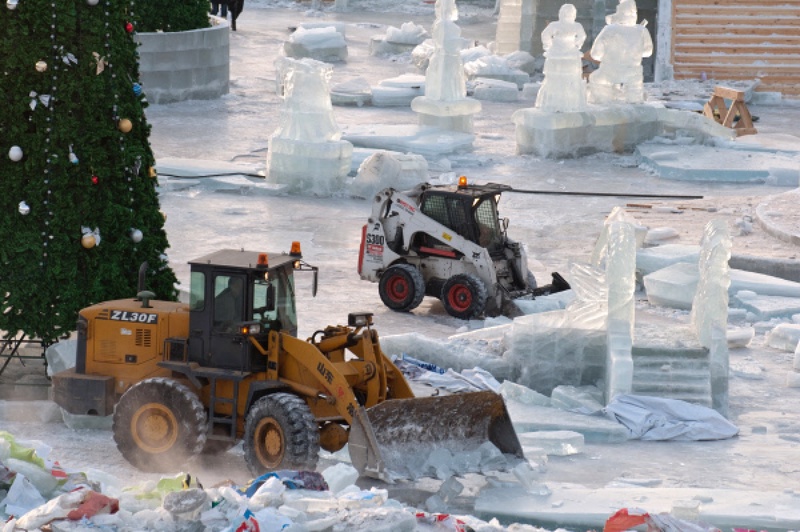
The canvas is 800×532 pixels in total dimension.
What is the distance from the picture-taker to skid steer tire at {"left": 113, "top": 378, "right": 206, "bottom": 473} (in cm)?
1055

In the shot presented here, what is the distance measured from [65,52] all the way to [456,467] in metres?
4.52

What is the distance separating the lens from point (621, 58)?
2634cm

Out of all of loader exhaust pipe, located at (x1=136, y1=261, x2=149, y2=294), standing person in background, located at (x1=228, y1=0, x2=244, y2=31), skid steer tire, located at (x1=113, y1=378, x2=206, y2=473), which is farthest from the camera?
standing person in background, located at (x1=228, y1=0, x2=244, y2=31)

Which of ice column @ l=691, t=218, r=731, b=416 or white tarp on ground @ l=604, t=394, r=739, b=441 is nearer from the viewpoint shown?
white tarp on ground @ l=604, t=394, r=739, b=441

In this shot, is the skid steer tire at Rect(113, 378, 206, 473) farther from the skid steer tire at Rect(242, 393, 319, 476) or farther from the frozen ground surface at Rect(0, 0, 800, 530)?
the skid steer tire at Rect(242, 393, 319, 476)

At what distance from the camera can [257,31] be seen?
140 feet

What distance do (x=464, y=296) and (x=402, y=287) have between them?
27.7 inches

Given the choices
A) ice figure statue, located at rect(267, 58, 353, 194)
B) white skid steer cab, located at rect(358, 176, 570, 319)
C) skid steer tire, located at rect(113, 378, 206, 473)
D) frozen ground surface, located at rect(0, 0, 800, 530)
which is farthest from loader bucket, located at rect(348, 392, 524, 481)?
ice figure statue, located at rect(267, 58, 353, 194)

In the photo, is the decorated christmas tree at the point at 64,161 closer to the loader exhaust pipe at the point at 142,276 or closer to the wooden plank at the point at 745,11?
the loader exhaust pipe at the point at 142,276

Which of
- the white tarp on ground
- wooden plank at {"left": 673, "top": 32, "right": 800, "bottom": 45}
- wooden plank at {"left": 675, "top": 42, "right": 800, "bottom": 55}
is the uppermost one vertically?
wooden plank at {"left": 673, "top": 32, "right": 800, "bottom": 45}

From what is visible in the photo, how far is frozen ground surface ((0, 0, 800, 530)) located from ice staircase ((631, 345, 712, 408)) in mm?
359

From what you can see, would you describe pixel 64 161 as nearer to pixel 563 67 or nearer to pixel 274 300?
pixel 274 300

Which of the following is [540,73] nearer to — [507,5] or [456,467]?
[507,5]

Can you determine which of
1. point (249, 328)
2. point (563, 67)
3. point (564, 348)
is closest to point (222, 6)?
point (563, 67)
